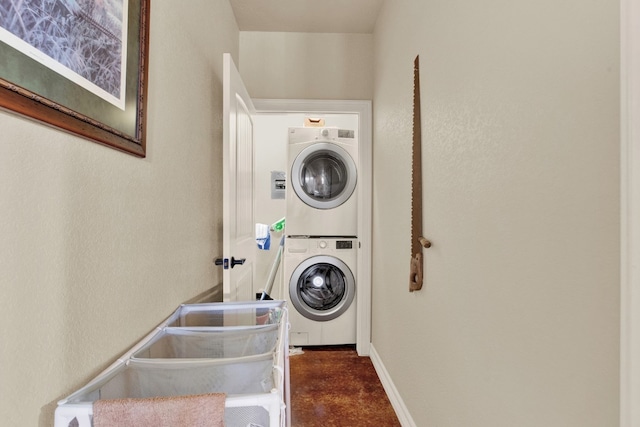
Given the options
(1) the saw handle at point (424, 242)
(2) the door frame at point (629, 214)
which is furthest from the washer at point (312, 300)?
(2) the door frame at point (629, 214)

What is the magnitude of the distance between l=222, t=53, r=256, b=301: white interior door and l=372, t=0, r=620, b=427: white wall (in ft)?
3.02

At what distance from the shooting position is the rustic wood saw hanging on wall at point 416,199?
1.57 m

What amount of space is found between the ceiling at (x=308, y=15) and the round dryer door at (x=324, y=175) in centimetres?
89

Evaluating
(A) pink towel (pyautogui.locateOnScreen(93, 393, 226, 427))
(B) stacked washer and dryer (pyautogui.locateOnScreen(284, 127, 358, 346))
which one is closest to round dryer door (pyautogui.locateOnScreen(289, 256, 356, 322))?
(B) stacked washer and dryer (pyautogui.locateOnScreen(284, 127, 358, 346))

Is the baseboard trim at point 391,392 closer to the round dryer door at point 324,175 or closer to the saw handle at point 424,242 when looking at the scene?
the saw handle at point 424,242

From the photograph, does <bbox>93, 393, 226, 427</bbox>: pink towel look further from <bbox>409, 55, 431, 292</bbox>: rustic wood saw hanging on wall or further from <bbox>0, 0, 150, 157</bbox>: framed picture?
<bbox>409, 55, 431, 292</bbox>: rustic wood saw hanging on wall

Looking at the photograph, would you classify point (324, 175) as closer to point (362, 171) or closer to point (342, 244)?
point (362, 171)

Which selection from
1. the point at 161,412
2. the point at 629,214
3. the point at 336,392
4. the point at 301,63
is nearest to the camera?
the point at 629,214

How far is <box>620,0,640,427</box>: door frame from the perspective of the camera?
0.56 metres

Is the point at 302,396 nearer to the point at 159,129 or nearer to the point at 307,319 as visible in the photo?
the point at 307,319

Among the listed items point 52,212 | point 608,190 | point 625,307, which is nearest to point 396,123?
point 608,190

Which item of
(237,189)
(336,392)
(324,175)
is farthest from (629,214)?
(324,175)

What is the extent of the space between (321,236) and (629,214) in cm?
244

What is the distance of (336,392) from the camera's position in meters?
2.24
